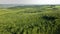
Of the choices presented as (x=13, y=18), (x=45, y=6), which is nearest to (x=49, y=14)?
(x=45, y=6)

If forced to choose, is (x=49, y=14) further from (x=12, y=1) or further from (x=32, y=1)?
(x=12, y=1)

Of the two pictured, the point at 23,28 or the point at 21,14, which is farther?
the point at 21,14

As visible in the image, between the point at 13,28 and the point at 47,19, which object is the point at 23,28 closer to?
the point at 13,28

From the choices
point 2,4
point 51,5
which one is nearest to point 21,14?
point 2,4

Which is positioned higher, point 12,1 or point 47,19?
point 12,1

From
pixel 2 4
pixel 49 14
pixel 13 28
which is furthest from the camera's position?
pixel 2 4

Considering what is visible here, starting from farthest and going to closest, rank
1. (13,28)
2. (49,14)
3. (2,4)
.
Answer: (2,4) → (49,14) → (13,28)
